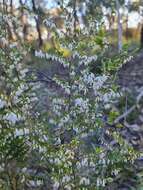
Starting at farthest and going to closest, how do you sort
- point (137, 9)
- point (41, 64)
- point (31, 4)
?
point (137, 9) → point (31, 4) → point (41, 64)

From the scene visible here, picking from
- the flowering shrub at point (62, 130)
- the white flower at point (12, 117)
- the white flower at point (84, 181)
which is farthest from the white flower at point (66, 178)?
the white flower at point (12, 117)

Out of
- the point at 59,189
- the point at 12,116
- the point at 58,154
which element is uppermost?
the point at 12,116

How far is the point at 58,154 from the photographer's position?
468 cm

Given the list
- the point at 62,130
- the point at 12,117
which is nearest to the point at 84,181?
the point at 62,130

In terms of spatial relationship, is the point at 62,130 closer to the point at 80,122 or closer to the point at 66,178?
the point at 80,122

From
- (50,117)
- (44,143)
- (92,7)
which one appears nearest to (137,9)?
(92,7)

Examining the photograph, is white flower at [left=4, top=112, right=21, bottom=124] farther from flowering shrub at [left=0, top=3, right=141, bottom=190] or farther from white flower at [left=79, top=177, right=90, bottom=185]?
white flower at [left=79, top=177, right=90, bottom=185]

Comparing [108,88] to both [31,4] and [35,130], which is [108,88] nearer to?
[35,130]

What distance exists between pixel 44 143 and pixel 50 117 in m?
0.93

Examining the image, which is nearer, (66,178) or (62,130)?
(66,178)

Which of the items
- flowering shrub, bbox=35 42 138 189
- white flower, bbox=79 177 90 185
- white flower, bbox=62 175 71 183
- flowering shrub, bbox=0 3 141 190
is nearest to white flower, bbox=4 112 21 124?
flowering shrub, bbox=0 3 141 190

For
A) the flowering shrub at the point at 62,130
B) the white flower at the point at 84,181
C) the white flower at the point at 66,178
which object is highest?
the flowering shrub at the point at 62,130

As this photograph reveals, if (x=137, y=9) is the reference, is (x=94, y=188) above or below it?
below

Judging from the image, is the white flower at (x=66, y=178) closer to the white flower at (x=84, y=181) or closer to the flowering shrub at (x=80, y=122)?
the flowering shrub at (x=80, y=122)
